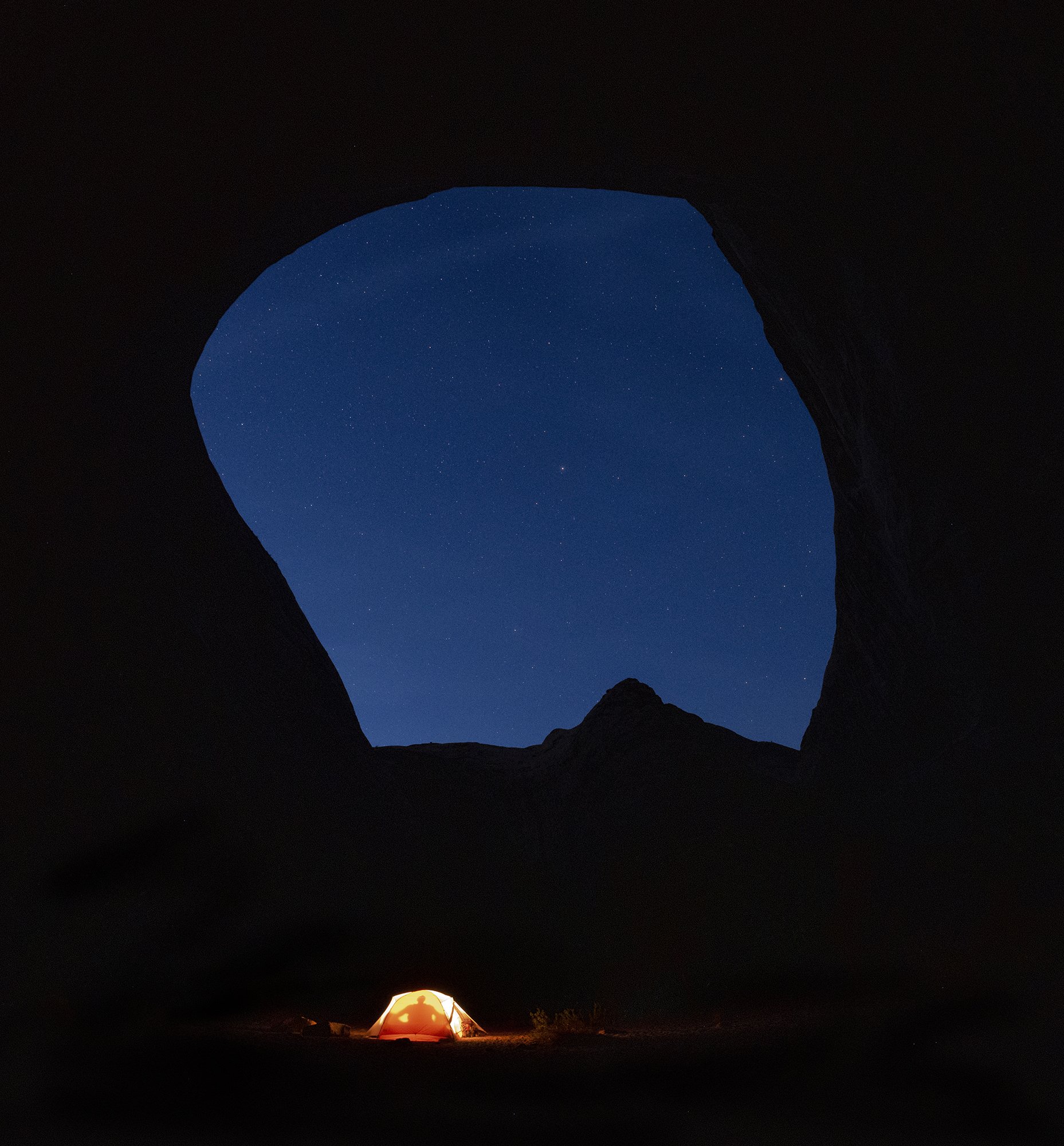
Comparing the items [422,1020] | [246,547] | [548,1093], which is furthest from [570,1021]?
[246,547]

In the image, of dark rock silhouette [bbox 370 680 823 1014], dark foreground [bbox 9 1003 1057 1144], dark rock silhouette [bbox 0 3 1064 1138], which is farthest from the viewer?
dark rock silhouette [bbox 370 680 823 1014]

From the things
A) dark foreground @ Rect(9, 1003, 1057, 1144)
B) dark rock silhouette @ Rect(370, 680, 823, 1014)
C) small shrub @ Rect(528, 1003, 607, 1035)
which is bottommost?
dark foreground @ Rect(9, 1003, 1057, 1144)

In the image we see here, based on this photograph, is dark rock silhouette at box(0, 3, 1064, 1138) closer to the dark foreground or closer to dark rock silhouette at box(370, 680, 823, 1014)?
dark rock silhouette at box(370, 680, 823, 1014)

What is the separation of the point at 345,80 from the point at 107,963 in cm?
817

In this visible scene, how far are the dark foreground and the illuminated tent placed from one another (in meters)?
1.59

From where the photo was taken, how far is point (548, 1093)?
630cm

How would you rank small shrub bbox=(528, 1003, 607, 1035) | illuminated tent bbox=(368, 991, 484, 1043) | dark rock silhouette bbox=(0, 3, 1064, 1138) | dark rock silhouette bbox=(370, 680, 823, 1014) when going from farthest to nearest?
1. dark rock silhouette bbox=(370, 680, 823, 1014)
2. small shrub bbox=(528, 1003, 607, 1035)
3. illuminated tent bbox=(368, 991, 484, 1043)
4. dark rock silhouette bbox=(0, 3, 1064, 1138)

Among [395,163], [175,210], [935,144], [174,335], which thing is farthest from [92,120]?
[935,144]

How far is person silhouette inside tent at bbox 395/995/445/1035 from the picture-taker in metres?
8.11

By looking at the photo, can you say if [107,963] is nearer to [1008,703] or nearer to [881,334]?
[1008,703]

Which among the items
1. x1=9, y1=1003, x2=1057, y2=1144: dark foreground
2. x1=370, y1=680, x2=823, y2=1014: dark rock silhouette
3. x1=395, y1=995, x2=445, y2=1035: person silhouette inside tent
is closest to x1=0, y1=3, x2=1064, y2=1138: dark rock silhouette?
x1=370, y1=680, x2=823, y2=1014: dark rock silhouette

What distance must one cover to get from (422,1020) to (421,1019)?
18 mm

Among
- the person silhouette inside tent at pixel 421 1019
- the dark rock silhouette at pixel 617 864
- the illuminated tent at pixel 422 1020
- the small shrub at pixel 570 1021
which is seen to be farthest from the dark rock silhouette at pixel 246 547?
the person silhouette inside tent at pixel 421 1019

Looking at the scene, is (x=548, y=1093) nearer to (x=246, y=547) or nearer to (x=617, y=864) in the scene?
(x=617, y=864)
